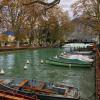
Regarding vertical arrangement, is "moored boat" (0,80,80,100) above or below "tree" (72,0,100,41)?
below

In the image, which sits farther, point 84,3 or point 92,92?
point 84,3

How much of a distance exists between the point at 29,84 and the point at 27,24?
5888 cm

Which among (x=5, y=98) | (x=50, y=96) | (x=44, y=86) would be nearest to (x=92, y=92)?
(x=44, y=86)

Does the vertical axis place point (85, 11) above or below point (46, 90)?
above

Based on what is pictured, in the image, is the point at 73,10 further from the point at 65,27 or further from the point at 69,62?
the point at 65,27

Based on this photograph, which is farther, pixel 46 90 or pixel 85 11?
pixel 85 11

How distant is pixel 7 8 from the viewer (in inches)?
2603

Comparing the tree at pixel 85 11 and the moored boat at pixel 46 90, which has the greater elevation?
the tree at pixel 85 11

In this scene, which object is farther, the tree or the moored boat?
the tree

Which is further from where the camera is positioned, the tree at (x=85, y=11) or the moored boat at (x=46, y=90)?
the tree at (x=85, y=11)

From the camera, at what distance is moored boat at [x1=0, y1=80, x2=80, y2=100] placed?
1307 cm

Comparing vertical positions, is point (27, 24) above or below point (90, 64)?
above

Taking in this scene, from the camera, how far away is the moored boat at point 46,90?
1307cm

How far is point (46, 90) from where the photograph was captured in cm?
1412
